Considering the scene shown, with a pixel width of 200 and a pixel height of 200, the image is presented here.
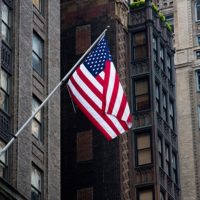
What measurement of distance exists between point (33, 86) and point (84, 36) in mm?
13452

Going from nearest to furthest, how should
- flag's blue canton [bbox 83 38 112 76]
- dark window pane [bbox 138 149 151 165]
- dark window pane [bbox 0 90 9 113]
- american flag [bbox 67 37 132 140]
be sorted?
american flag [bbox 67 37 132 140], flag's blue canton [bbox 83 38 112 76], dark window pane [bbox 0 90 9 113], dark window pane [bbox 138 149 151 165]

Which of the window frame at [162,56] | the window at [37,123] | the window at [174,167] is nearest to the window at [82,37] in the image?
the window frame at [162,56]

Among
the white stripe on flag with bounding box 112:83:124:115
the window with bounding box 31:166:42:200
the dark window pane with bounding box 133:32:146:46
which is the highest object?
the dark window pane with bounding box 133:32:146:46

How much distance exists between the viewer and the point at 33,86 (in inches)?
1828

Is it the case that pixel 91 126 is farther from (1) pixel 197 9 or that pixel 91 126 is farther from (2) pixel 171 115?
(1) pixel 197 9

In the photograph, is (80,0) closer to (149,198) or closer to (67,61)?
(67,61)

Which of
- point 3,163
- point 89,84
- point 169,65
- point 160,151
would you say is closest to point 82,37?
point 169,65

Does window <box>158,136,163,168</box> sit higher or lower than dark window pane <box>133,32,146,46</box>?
lower

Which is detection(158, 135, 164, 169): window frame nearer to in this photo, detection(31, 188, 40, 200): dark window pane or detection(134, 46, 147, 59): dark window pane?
detection(134, 46, 147, 59): dark window pane

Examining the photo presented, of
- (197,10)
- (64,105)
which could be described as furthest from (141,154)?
(197,10)

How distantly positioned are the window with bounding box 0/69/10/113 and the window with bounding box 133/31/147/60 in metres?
17.5

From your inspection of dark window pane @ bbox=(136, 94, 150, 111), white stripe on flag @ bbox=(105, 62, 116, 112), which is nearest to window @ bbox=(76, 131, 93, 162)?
dark window pane @ bbox=(136, 94, 150, 111)

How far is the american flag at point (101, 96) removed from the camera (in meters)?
37.7

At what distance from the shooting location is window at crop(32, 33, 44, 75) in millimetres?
47438
